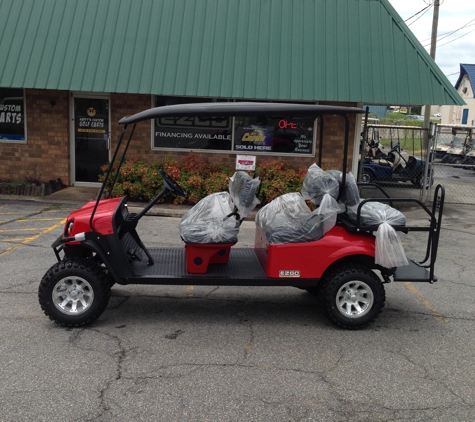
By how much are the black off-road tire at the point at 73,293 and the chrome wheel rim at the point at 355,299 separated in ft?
7.62

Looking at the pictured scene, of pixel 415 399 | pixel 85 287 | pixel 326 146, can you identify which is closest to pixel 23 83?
pixel 326 146

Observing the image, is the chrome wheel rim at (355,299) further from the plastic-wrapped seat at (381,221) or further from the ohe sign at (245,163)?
the ohe sign at (245,163)

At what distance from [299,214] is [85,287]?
2.21 metres

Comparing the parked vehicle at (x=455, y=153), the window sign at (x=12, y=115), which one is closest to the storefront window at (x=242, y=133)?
the window sign at (x=12, y=115)

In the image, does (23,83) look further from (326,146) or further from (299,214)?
(299,214)

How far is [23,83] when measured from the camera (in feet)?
38.7

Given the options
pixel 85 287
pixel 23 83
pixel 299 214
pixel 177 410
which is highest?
pixel 23 83

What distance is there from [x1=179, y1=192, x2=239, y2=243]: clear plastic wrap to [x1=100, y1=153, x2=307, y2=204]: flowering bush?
5.87 m

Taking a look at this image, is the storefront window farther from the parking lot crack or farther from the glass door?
the parking lot crack

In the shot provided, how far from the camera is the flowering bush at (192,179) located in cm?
1155

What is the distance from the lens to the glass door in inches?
519

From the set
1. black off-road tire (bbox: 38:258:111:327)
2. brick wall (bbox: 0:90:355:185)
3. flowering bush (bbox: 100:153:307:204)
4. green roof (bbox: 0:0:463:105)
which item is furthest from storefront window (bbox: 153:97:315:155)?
black off-road tire (bbox: 38:258:111:327)

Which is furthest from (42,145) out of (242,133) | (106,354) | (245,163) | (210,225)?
(106,354)

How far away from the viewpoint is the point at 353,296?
5324mm
